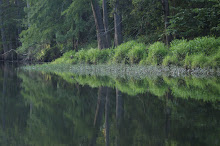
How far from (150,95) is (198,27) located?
30.2 ft

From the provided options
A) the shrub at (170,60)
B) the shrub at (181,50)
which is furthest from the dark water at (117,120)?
the shrub at (181,50)

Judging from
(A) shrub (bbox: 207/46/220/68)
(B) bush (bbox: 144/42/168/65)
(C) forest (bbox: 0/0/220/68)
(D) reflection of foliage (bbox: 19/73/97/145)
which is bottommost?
(D) reflection of foliage (bbox: 19/73/97/145)

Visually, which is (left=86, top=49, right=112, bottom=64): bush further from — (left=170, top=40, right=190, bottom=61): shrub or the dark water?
the dark water

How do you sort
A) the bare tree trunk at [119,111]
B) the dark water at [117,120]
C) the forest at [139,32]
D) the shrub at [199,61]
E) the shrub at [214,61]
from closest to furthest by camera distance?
the dark water at [117,120], the bare tree trunk at [119,111], the shrub at [214,61], the shrub at [199,61], the forest at [139,32]

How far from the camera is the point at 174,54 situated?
12.3 meters

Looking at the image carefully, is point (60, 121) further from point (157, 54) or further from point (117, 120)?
point (157, 54)

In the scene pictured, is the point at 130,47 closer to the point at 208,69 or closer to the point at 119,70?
the point at 119,70

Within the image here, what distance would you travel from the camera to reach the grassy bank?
Result: 10.9 metres

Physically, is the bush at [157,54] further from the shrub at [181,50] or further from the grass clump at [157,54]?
the shrub at [181,50]

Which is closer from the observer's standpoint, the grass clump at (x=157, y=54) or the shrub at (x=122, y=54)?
the grass clump at (x=157, y=54)

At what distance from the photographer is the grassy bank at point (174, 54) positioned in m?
10.9

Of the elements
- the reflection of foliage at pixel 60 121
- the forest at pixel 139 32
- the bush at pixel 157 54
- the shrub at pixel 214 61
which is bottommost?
the reflection of foliage at pixel 60 121

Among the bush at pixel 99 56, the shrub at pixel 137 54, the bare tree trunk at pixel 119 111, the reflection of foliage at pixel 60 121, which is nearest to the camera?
the reflection of foliage at pixel 60 121

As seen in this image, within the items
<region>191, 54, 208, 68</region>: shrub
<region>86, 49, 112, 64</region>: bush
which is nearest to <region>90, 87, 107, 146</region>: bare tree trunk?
<region>191, 54, 208, 68</region>: shrub
